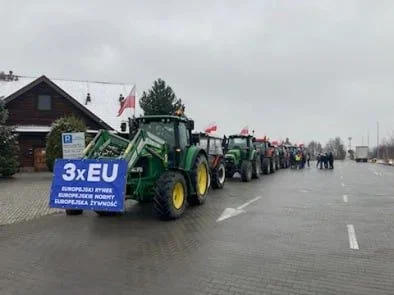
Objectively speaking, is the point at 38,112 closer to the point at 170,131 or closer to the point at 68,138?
the point at 68,138

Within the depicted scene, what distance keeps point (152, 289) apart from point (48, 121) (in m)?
30.0

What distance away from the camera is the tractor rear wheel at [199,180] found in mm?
13391

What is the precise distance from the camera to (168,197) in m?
11.0

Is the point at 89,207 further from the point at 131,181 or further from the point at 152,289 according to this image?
the point at 152,289

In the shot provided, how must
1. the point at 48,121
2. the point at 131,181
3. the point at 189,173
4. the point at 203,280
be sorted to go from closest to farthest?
the point at 203,280 → the point at 131,181 → the point at 189,173 → the point at 48,121

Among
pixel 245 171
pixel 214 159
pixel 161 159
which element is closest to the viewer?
pixel 161 159

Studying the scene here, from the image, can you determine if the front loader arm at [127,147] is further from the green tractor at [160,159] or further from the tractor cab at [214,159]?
the tractor cab at [214,159]

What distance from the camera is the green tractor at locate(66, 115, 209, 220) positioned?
11125mm

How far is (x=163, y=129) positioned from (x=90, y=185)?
3205 mm

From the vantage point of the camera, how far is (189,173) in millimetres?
13070

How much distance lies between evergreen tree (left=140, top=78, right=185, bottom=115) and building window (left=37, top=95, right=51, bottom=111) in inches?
555

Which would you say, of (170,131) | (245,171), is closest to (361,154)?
(245,171)

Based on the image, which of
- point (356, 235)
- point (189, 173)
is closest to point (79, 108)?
point (189, 173)

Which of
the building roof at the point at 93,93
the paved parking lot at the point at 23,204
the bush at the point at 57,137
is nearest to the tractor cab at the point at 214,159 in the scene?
the paved parking lot at the point at 23,204
